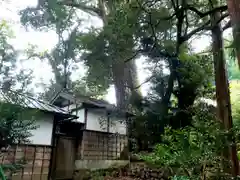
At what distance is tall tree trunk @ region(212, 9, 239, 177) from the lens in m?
6.17

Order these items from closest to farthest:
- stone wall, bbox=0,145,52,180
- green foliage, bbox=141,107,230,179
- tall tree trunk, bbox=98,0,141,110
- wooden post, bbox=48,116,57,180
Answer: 1. green foliage, bbox=141,107,230,179
2. stone wall, bbox=0,145,52,180
3. wooden post, bbox=48,116,57,180
4. tall tree trunk, bbox=98,0,141,110

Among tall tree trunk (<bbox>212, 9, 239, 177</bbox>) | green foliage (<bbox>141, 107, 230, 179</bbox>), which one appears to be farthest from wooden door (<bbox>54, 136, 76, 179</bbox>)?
tall tree trunk (<bbox>212, 9, 239, 177</bbox>)

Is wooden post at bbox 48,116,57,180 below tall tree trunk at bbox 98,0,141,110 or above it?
below

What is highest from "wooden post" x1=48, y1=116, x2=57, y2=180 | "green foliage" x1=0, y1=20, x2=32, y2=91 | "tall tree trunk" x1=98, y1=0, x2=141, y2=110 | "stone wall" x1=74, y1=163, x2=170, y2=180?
"tall tree trunk" x1=98, y1=0, x2=141, y2=110

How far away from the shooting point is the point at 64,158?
9.25 metres

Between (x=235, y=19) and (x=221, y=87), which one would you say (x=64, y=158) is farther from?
(x=235, y=19)

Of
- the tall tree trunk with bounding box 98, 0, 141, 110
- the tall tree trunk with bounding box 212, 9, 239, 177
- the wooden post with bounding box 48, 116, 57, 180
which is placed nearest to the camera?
the tall tree trunk with bounding box 212, 9, 239, 177

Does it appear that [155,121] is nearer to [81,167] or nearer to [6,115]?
[81,167]

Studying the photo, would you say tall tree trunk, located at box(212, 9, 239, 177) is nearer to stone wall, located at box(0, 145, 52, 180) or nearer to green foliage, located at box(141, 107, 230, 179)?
green foliage, located at box(141, 107, 230, 179)

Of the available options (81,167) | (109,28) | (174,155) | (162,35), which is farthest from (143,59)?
(174,155)

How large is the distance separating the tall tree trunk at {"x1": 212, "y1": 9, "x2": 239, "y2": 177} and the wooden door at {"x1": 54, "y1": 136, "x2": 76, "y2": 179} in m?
5.89

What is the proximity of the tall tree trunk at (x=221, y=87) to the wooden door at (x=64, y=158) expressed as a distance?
589 centimetres

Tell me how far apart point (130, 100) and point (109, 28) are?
3.80 meters

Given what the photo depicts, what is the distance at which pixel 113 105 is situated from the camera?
10.9m
